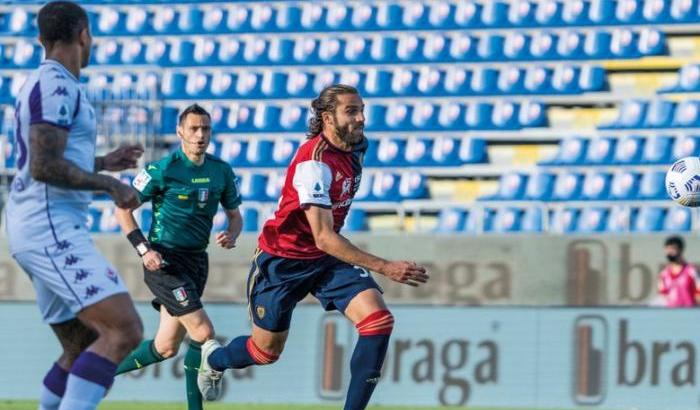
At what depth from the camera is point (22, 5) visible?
2080 cm

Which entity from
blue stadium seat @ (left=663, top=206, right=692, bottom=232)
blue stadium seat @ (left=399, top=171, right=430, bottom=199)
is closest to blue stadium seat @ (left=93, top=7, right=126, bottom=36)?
blue stadium seat @ (left=399, top=171, right=430, bottom=199)

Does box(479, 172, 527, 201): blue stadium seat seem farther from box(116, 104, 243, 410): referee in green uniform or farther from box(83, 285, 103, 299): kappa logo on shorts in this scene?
box(83, 285, 103, 299): kappa logo on shorts

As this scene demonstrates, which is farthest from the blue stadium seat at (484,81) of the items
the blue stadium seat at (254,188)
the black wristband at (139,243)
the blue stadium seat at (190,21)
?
the black wristband at (139,243)

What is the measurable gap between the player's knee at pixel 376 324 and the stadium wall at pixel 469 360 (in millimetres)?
3986

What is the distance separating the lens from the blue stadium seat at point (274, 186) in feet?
58.4

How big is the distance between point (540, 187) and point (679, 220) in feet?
5.72

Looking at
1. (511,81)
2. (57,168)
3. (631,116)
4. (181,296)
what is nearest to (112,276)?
(57,168)

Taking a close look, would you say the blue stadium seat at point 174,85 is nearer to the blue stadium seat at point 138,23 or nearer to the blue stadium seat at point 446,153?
the blue stadium seat at point 138,23

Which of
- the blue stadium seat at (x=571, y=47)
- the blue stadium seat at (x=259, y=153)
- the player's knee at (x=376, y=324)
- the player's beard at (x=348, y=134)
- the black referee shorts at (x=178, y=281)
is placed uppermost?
the blue stadium seat at (x=571, y=47)

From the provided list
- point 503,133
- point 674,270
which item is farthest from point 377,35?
point 674,270

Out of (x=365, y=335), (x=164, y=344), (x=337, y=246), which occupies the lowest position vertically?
(x=164, y=344)

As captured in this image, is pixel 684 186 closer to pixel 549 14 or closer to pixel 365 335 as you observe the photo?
pixel 365 335

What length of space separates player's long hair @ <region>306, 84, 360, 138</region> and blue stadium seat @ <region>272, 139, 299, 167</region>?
33.9ft

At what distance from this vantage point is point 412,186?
1761 centimetres
